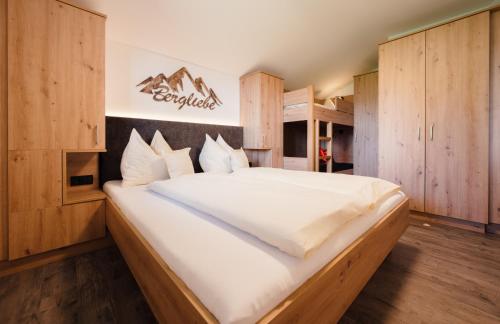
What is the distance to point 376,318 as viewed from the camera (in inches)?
43.7

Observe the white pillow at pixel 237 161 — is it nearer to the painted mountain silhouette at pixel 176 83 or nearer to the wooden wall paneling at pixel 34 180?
the painted mountain silhouette at pixel 176 83

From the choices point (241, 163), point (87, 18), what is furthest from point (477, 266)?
point (87, 18)

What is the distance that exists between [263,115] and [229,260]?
2.88 m

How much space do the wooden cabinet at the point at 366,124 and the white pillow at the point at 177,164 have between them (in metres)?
3.33

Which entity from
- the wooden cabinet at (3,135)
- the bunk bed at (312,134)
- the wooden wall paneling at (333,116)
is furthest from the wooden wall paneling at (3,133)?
the wooden wall paneling at (333,116)

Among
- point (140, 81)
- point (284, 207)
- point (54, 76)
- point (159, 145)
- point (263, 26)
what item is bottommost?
point (284, 207)

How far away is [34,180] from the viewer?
5.24ft

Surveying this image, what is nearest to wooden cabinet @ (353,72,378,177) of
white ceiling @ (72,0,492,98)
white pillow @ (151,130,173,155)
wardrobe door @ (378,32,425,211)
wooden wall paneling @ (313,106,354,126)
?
wooden wall paneling @ (313,106,354,126)

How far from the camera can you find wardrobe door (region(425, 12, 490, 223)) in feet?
7.32

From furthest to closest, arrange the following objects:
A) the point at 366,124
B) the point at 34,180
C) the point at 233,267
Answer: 1. the point at 366,124
2. the point at 34,180
3. the point at 233,267

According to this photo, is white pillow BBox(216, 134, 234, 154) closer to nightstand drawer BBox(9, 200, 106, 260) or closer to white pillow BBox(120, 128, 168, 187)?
white pillow BBox(120, 128, 168, 187)

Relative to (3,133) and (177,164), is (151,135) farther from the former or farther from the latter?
(3,133)

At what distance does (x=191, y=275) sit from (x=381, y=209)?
1295 mm

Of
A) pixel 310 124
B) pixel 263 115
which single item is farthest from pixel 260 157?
pixel 310 124
